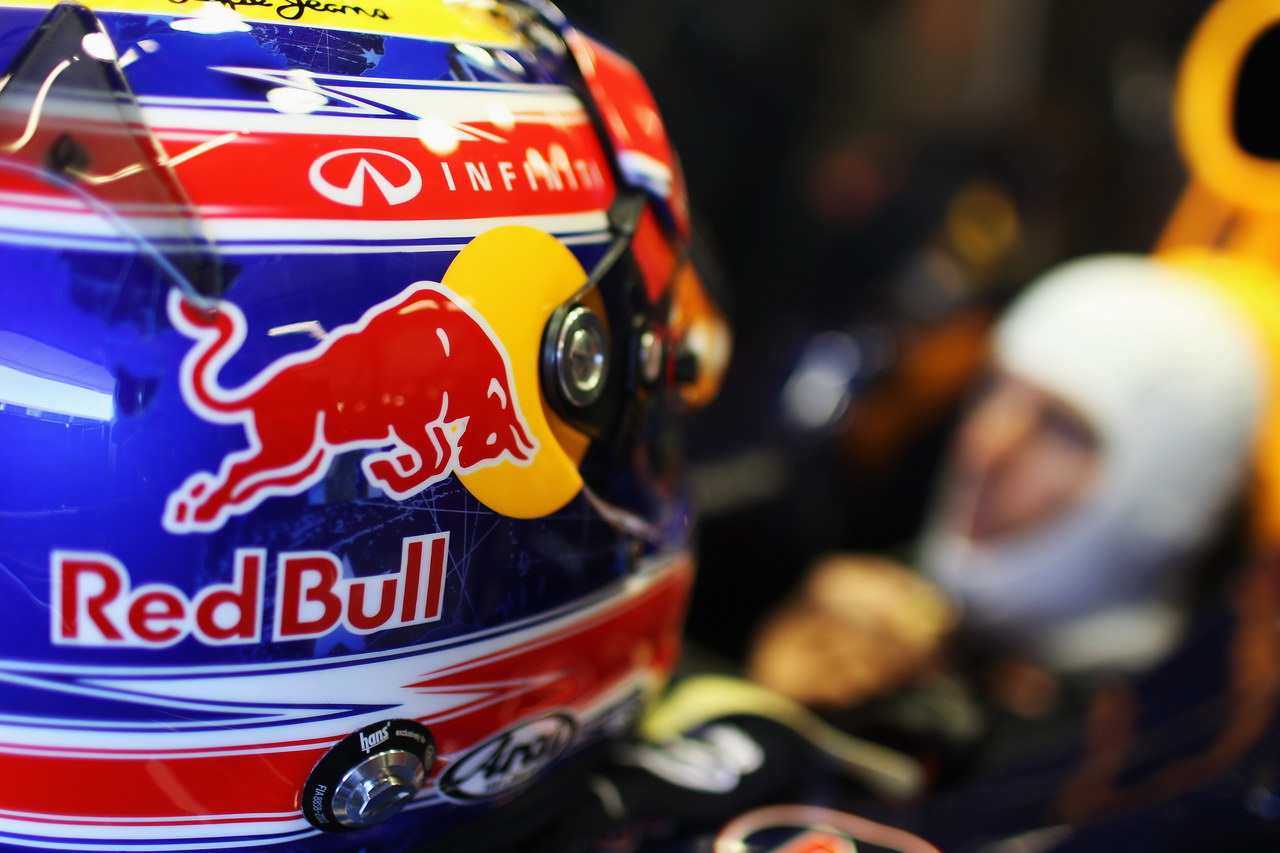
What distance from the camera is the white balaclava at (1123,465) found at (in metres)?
0.99

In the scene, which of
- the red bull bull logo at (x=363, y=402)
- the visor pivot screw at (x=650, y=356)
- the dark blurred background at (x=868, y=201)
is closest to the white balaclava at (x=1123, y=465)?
the dark blurred background at (x=868, y=201)

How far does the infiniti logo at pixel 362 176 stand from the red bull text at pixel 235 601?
0.14 meters

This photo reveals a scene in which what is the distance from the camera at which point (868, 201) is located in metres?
1.85

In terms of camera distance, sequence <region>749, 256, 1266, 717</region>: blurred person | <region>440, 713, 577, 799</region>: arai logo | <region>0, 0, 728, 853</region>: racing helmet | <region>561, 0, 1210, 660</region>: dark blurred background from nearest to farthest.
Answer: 1. <region>0, 0, 728, 853</region>: racing helmet
2. <region>440, 713, 577, 799</region>: arai logo
3. <region>749, 256, 1266, 717</region>: blurred person
4. <region>561, 0, 1210, 660</region>: dark blurred background

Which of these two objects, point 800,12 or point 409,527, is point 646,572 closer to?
point 409,527

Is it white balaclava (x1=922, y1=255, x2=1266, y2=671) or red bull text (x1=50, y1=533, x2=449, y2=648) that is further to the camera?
white balaclava (x1=922, y1=255, x2=1266, y2=671)

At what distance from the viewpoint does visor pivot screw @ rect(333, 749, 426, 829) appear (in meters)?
0.44

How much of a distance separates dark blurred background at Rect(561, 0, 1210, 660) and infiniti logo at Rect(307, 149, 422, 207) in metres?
0.50

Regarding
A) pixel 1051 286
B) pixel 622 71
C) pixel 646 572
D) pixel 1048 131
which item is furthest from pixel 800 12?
pixel 646 572

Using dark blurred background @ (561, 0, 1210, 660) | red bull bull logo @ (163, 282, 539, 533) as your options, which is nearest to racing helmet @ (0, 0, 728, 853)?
red bull bull logo @ (163, 282, 539, 533)

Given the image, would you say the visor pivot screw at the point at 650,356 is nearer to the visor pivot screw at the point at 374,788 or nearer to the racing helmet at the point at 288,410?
the racing helmet at the point at 288,410

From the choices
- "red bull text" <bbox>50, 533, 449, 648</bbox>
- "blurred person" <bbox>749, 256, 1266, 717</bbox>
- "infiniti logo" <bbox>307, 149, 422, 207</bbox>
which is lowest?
"blurred person" <bbox>749, 256, 1266, 717</bbox>

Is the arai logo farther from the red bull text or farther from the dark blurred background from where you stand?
the dark blurred background

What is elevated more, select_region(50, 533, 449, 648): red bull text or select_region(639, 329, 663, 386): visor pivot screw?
select_region(639, 329, 663, 386): visor pivot screw
